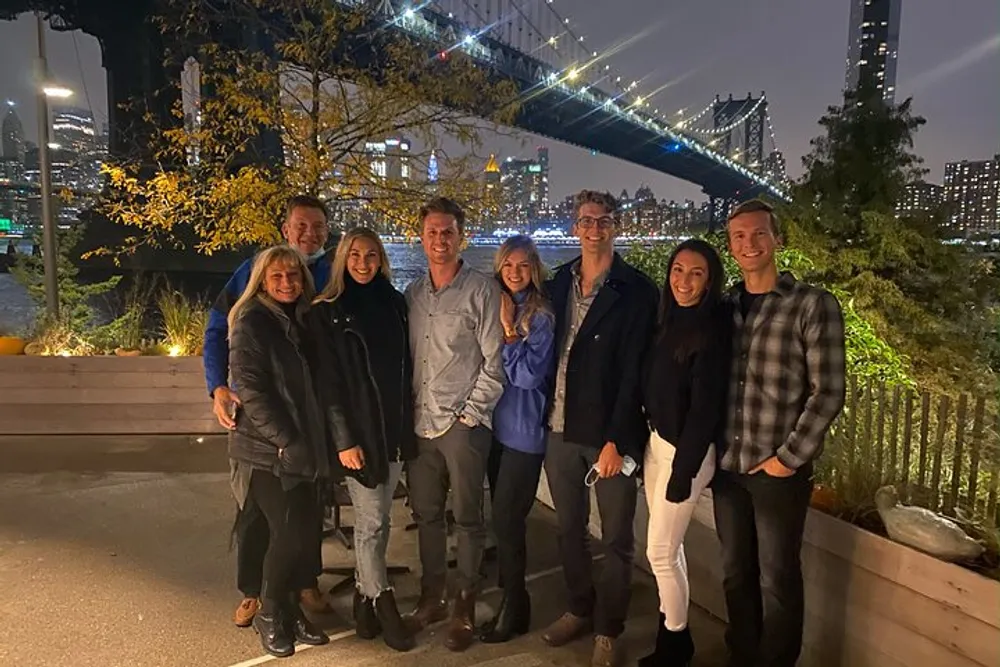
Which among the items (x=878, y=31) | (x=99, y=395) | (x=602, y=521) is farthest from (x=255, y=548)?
(x=878, y=31)

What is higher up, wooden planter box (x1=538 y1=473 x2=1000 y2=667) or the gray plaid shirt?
the gray plaid shirt

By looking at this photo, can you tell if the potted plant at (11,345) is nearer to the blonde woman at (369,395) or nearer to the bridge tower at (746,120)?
the blonde woman at (369,395)

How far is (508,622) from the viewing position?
2965 mm

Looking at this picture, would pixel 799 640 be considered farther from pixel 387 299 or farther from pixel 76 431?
pixel 76 431

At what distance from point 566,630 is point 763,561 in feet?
2.81

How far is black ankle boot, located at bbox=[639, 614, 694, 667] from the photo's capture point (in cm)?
264

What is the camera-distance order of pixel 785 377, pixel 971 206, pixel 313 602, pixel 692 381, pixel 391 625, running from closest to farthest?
pixel 785 377 → pixel 692 381 → pixel 391 625 → pixel 313 602 → pixel 971 206

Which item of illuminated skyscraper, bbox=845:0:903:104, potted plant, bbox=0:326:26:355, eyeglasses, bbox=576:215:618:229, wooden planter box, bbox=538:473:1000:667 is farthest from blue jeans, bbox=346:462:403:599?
illuminated skyscraper, bbox=845:0:903:104

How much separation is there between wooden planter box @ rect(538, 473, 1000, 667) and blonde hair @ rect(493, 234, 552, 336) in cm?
124

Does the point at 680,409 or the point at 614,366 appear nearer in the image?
the point at 680,409

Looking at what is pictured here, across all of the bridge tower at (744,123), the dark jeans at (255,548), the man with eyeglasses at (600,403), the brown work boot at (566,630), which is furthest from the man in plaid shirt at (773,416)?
the bridge tower at (744,123)

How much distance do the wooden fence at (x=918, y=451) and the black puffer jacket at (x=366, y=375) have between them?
1.76 m

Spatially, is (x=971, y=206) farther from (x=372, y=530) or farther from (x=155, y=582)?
(x=155, y=582)

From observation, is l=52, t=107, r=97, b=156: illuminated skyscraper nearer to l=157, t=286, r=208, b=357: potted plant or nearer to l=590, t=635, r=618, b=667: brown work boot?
l=157, t=286, r=208, b=357: potted plant
